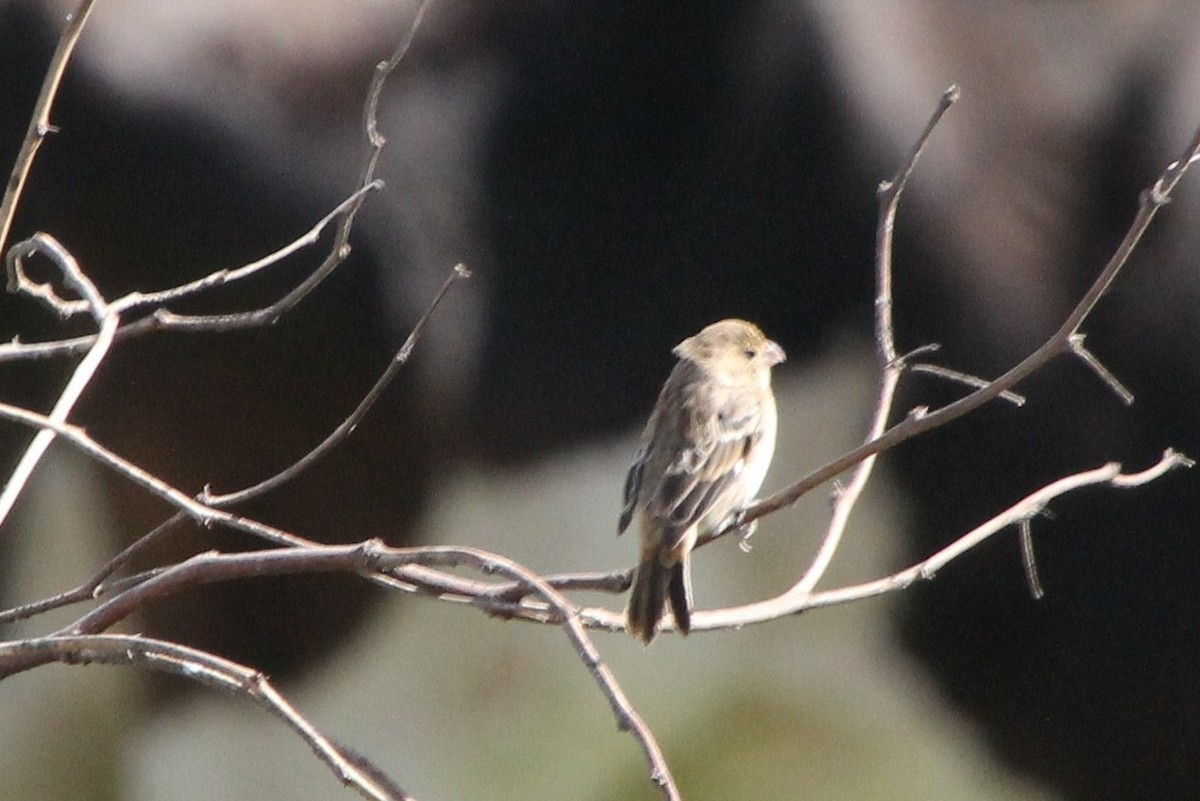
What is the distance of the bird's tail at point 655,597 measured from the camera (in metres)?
2.85

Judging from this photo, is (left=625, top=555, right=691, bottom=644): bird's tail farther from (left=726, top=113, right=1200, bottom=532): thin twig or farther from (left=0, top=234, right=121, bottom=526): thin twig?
(left=0, top=234, right=121, bottom=526): thin twig

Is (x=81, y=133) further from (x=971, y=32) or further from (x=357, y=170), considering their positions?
(x=971, y=32)

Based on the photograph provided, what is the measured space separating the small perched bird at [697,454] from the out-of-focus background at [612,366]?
455mm

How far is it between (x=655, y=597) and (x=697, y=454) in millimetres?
579

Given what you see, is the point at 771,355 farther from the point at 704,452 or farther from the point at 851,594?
the point at 851,594

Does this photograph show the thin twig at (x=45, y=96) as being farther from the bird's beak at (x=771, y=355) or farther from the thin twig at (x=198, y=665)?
the bird's beak at (x=771, y=355)

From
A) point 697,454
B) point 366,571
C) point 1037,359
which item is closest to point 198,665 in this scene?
point 366,571

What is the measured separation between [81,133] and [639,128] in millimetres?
1440

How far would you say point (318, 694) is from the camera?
4.13 metres

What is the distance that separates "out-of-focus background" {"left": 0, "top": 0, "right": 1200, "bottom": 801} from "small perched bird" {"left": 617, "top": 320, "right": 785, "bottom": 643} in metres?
0.46

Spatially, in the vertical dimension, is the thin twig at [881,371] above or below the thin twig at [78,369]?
below

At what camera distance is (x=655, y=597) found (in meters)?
3.00

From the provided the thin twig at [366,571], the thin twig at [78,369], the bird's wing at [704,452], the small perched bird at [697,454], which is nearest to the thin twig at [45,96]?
the thin twig at [78,369]

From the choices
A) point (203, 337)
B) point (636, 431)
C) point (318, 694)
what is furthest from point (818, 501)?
point (203, 337)
